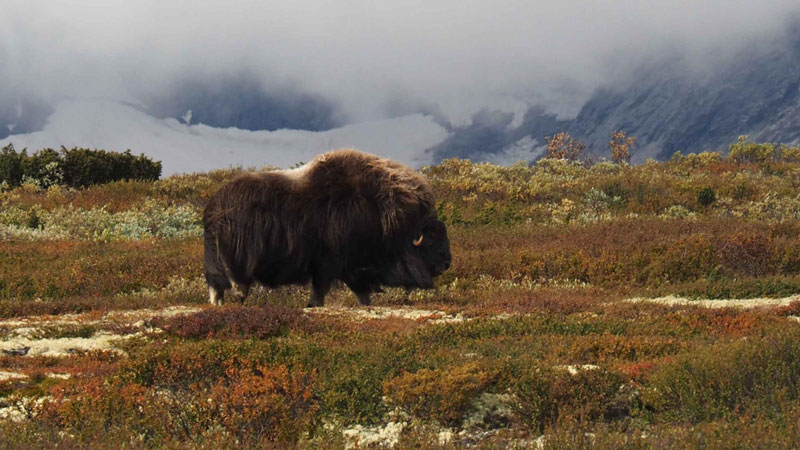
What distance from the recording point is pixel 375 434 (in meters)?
5.98

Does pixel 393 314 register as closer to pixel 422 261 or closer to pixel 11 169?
pixel 422 261

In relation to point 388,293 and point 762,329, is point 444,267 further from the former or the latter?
point 762,329

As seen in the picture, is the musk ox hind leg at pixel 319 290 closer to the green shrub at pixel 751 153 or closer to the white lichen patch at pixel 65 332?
the white lichen patch at pixel 65 332

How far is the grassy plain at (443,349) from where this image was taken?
5734mm

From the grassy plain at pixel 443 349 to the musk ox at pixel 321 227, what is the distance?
56cm

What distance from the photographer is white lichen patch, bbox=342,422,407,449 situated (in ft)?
18.7

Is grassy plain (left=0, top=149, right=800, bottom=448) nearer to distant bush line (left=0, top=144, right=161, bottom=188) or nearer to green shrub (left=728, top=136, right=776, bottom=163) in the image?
distant bush line (left=0, top=144, right=161, bottom=188)

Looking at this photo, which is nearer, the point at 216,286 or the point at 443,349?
the point at 443,349

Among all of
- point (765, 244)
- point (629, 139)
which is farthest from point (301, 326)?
point (629, 139)

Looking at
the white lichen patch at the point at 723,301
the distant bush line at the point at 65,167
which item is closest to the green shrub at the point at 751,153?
the white lichen patch at the point at 723,301

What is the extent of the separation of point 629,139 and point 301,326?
3754 cm

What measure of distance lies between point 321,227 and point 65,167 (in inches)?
769

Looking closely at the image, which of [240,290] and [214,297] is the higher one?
[240,290]

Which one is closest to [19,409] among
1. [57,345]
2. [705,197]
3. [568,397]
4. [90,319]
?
[57,345]
